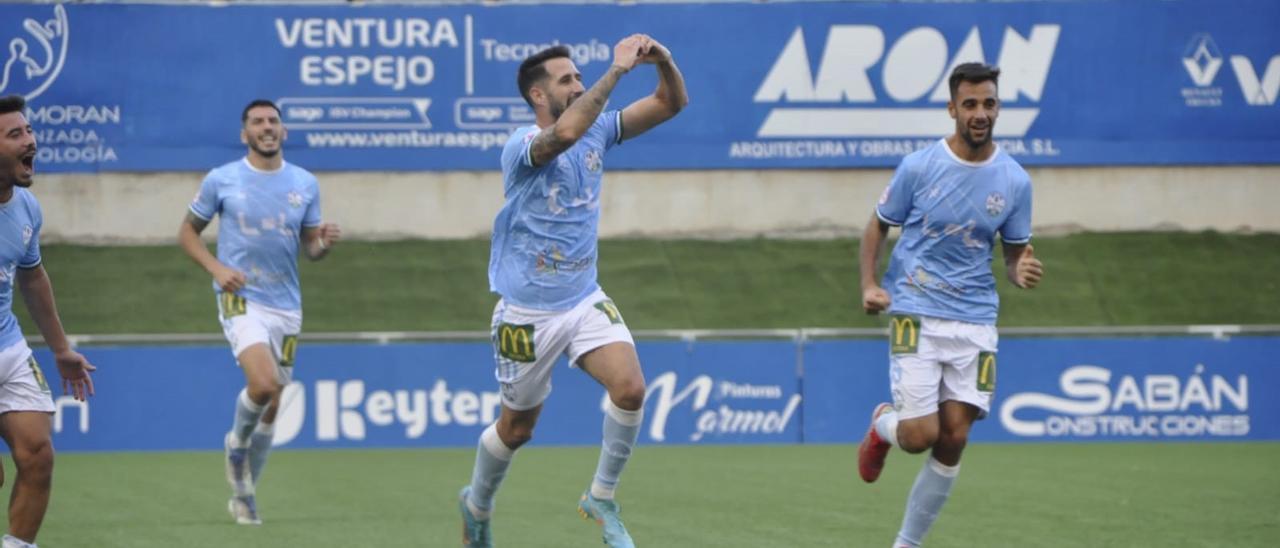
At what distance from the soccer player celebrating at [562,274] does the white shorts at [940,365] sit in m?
1.12

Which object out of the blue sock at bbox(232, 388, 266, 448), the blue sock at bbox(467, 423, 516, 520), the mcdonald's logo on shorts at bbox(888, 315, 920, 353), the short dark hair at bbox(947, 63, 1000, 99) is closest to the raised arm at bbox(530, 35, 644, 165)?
the blue sock at bbox(467, 423, 516, 520)

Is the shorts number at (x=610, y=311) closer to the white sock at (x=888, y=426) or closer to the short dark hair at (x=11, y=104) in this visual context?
the white sock at (x=888, y=426)

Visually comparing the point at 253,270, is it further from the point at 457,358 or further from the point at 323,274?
the point at 323,274

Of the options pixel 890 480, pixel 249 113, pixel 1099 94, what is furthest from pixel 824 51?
pixel 249 113

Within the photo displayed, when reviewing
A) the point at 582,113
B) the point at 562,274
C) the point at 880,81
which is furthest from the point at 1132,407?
the point at 582,113

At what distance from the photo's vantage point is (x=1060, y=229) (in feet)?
86.6

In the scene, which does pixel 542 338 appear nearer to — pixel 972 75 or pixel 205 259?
pixel 972 75

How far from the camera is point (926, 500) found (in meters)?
8.23

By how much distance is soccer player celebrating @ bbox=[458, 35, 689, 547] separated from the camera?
829 centimetres

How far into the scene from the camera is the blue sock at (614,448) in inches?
327

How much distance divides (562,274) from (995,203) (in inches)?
73.1

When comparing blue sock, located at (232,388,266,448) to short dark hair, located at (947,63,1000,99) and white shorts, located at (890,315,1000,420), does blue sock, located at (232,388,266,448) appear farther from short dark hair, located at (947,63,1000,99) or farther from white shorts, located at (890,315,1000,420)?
short dark hair, located at (947,63,1000,99)

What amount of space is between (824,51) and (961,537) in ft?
53.6

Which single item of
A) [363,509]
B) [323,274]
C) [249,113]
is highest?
[249,113]
